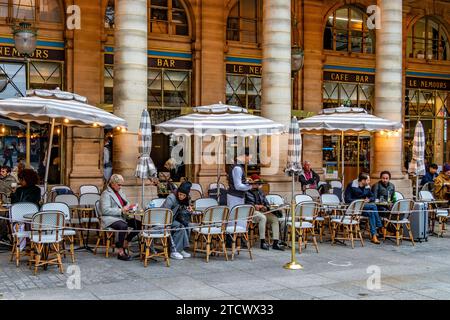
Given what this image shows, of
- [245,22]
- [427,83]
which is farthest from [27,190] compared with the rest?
[427,83]

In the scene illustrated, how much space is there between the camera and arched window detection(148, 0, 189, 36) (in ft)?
62.9

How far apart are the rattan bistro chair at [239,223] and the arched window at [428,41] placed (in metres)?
15.2

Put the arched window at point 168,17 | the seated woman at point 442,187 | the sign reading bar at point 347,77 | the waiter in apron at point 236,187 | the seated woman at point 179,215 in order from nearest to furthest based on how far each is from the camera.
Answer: the seated woman at point 179,215 → the waiter in apron at point 236,187 → the seated woman at point 442,187 → the arched window at point 168,17 → the sign reading bar at point 347,77

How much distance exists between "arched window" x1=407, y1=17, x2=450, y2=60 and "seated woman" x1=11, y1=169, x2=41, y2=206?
17.3 m

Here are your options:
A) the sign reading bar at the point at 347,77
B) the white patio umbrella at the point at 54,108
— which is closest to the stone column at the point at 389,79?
the sign reading bar at the point at 347,77

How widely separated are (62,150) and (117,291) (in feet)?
32.5

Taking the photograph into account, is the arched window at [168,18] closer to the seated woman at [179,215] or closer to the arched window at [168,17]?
the arched window at [168,17]

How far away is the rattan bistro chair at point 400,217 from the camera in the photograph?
13.4m

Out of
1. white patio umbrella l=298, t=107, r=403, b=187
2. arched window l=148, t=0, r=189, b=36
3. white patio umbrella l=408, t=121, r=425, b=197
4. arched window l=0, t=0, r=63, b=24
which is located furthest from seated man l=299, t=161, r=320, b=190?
arched window l=0, t=0, r=63, b=24

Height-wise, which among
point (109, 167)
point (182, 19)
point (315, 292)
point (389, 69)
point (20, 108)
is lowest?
point (315, 292)

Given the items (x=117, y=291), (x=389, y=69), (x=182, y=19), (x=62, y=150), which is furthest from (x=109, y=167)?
(x=117, y=291)

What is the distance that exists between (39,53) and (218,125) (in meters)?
7.39

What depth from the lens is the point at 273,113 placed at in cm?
1571
